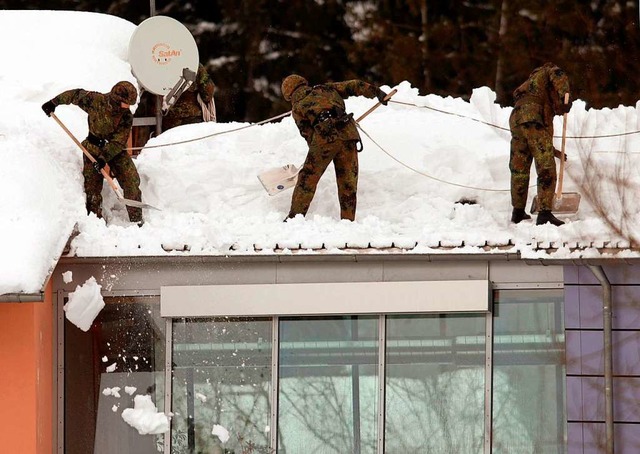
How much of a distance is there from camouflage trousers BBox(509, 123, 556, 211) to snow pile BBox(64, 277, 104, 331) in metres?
3.61

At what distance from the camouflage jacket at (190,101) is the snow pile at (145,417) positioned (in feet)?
15.5

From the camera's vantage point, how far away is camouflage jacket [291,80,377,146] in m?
14.2

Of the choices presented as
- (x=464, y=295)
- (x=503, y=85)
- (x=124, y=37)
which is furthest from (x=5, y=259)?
(x=503, y=85)

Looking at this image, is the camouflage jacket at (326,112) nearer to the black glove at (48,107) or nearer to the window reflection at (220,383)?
the window reflection at (220,383)

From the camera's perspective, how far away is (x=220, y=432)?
13203mm

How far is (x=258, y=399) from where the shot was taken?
13.2 metres

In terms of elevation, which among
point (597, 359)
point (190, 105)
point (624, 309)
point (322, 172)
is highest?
point (190, 105)

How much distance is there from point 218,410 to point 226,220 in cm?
178

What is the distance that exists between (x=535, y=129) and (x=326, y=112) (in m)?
1.77

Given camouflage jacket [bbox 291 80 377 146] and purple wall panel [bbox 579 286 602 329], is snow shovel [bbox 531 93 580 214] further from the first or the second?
camouflage jacket [bbox 291 80 377 146]

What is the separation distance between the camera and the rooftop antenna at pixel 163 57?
55.6ft

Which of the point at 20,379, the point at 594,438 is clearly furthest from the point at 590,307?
the point at 20,379

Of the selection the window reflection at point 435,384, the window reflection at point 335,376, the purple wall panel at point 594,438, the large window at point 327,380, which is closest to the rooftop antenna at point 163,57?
the large window at point 327,380

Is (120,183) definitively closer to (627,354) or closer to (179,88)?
(179,88)
